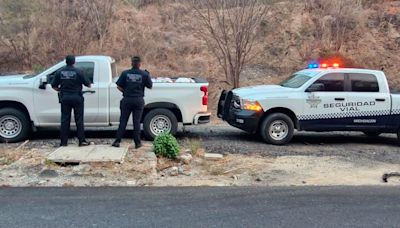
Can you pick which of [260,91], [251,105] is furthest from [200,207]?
[260,91]

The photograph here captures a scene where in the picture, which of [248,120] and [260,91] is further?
[260,91]

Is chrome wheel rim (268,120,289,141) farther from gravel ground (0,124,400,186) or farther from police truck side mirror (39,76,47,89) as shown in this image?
police truck side mirror (39,76,47,89)

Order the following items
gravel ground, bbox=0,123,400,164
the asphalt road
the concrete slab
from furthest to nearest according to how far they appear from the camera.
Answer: gravel ground, bbox=0,123,400,164
the concrete slab
the asphalt road

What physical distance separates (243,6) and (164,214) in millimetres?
13288

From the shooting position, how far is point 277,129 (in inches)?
469

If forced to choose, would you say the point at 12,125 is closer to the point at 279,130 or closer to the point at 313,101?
the point at 279,130

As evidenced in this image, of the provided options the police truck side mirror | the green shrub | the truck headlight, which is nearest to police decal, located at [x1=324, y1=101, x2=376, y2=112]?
the truck headlight

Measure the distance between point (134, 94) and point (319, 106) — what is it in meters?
4.14

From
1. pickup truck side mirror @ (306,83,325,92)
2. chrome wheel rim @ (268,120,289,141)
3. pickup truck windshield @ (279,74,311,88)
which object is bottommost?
chrome wheel rim @ (268,120,289,141)

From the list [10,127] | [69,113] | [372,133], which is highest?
[69,113]

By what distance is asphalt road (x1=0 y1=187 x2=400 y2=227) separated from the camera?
6102 mm

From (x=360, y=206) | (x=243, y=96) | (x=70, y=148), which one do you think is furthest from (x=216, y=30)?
(x=360, y=206)

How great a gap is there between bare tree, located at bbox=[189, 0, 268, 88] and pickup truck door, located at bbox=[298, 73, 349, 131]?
256 inches

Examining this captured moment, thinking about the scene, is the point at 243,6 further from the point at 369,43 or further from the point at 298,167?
the point at 298,167
